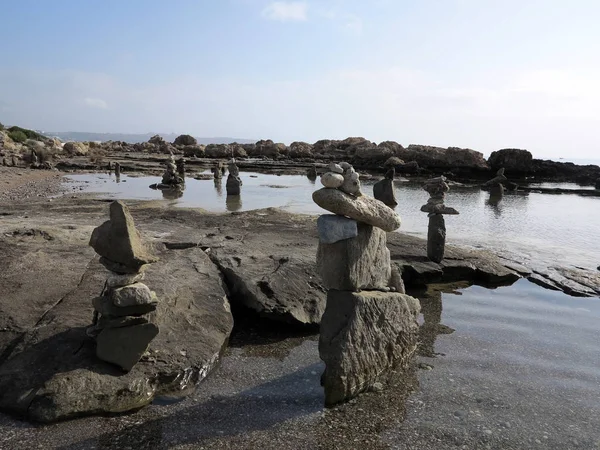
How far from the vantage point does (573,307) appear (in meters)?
9.95

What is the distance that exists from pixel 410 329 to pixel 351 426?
2.01 metres

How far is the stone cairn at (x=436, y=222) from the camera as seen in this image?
11438 mm

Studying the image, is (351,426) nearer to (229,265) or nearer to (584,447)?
(584,447)

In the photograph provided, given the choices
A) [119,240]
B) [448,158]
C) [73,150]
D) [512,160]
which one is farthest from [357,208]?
[73,150]

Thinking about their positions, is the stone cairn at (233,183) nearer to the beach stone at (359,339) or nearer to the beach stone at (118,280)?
the beach stone at (359,339)

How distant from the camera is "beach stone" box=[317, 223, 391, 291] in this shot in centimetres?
598

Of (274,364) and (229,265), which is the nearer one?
(274,364)

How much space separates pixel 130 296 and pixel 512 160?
2153 inches

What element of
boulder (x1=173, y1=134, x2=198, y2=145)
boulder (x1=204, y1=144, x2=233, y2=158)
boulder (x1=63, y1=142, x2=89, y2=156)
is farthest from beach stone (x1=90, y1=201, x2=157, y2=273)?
boulder (x1=173, y1=134, x2=198, y2=145)

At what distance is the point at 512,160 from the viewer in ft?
175

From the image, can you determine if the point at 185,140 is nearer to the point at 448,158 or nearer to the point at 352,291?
the point at 448,158

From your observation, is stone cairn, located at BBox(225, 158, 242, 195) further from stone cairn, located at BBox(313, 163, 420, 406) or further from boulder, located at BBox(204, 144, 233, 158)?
boulder, located at BBox(204, 144, 233, 158)

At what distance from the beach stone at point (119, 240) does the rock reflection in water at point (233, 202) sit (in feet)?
49.1

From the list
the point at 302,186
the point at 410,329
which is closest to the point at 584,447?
the point at 410,329
